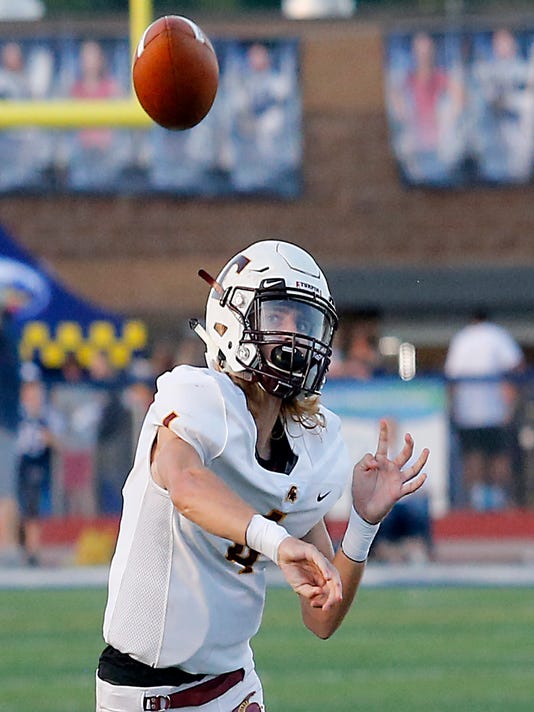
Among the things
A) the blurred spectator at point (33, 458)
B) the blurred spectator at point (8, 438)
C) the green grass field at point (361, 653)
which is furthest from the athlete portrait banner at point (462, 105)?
the green grass field at point (361, 653)

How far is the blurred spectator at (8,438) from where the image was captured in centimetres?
1129

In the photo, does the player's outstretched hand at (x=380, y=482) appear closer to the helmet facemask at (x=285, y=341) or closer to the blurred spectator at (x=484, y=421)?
the helmet facemask at (x=285, y=341)

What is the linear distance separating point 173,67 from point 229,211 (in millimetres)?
14741

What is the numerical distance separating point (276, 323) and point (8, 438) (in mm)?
8467

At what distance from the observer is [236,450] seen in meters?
3.23


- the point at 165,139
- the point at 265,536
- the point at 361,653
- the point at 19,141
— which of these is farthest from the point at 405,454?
the point at 19,141

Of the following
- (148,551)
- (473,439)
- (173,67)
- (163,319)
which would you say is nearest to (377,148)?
(163,319)

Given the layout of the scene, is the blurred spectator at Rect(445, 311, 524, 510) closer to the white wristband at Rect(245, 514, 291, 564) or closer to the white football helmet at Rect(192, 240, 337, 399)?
the white football helmet at Rect(192, 240, 337, 399)

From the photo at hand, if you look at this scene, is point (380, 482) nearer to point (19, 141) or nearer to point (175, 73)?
point (175, 73)

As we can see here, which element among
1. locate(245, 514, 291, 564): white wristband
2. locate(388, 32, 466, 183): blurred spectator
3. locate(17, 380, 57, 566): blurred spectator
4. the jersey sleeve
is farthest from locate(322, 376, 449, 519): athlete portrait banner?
locate(245, 514, 291, 564): white wristband

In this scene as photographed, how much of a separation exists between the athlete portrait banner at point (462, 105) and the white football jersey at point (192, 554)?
15.4 metres

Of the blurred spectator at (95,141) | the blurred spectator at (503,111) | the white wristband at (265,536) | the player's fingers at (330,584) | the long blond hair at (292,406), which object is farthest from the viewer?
the blurred spectator at (503,111)

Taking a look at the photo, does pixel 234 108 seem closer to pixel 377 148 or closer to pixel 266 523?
pixel 377 148

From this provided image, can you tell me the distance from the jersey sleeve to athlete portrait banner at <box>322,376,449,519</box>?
A: 26.7 ft
